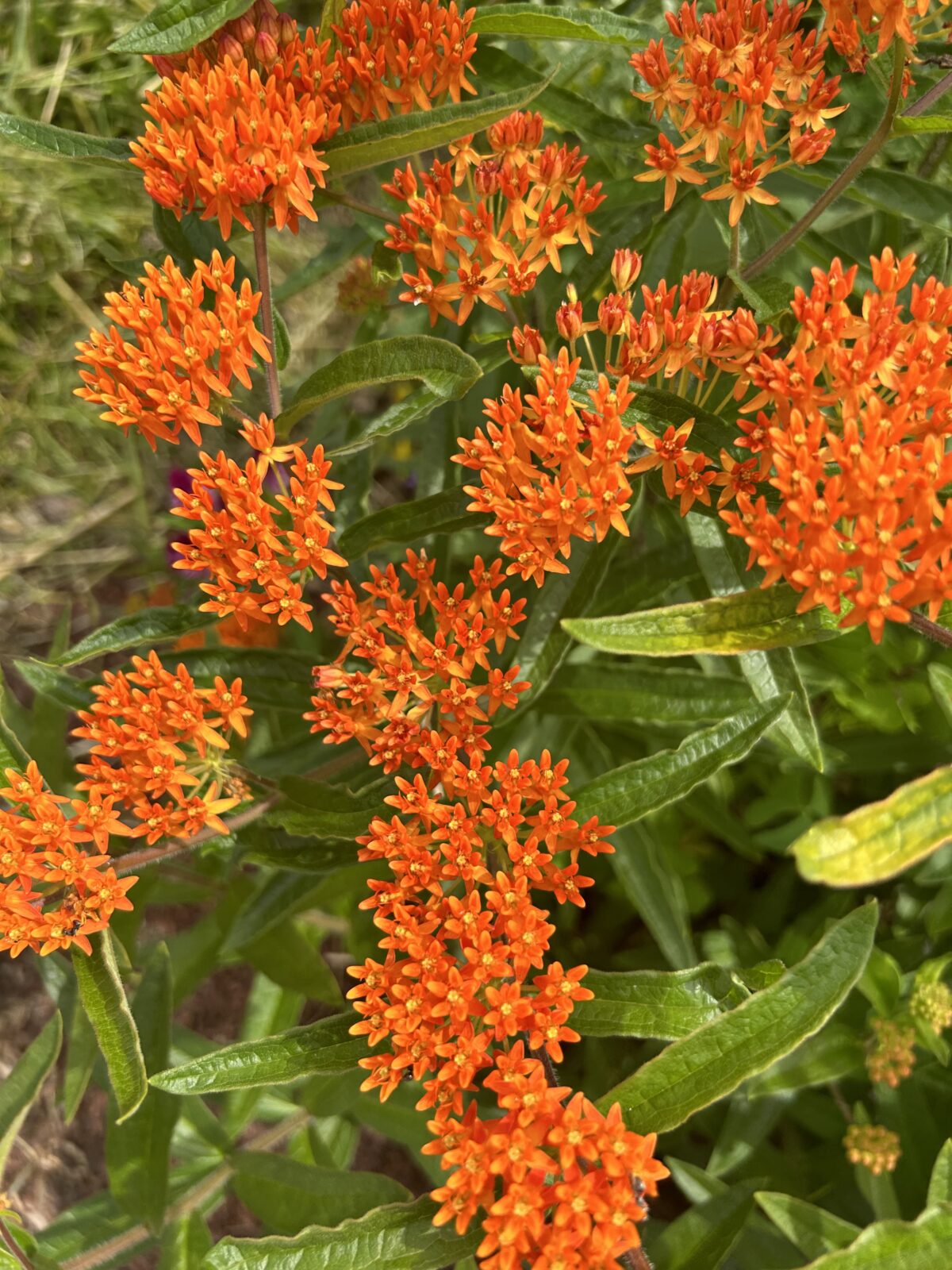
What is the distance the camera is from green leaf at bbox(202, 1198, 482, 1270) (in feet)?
6.13

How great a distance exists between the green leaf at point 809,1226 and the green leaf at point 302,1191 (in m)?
0.79

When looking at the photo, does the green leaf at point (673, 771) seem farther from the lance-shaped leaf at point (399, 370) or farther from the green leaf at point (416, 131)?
the green leaf at point (416, 131)

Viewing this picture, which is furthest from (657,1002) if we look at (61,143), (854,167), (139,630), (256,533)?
(61,143)

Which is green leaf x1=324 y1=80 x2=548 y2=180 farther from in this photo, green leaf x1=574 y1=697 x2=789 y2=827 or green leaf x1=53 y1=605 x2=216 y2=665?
green leaf x1=574 y1=697 x2=789 y2=827

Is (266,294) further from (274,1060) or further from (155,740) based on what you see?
(274,1060)

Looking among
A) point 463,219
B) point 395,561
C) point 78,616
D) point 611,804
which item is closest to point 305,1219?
point 611,804

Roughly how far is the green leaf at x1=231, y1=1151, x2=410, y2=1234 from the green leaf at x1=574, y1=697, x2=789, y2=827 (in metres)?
0.99

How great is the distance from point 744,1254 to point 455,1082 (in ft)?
4.39

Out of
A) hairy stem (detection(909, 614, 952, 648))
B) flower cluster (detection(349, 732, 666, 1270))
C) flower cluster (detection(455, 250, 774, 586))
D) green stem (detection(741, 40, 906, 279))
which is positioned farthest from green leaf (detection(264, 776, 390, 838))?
green stem (detection(741, 40, 906, 279))

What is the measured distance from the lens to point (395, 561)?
306 cm

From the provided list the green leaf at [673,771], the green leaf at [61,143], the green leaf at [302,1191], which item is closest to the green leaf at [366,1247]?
the green leaf at [302,1191]

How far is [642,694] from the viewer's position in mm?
2604

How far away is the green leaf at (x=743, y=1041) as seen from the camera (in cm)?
176

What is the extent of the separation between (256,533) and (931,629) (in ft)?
4.04
